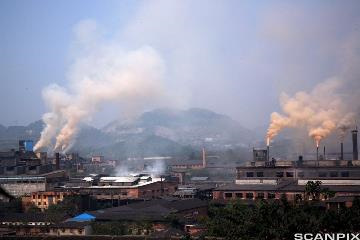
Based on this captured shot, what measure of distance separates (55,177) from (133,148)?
5870 cm

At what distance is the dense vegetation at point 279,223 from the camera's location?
12203 millimetres

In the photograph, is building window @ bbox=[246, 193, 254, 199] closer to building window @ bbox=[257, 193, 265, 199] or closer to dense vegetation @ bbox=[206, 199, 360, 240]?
building window @ bbox=[257, 193, 265, 199]

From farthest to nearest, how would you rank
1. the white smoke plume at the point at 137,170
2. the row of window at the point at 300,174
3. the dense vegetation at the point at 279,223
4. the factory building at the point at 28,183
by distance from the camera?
the white smoke plume at the point at 137,170, the factory building at the point at 28,183, the row of window at the point at 300,174, the dense vegetation at the point at 279,223

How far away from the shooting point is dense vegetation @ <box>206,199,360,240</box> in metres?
12.2

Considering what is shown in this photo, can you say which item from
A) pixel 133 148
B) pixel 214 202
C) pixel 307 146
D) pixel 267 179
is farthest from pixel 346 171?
pixel 133 148

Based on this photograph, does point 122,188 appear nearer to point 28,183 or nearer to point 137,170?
point 28,183

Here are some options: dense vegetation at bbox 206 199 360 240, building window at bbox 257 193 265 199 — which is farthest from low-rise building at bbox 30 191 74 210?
dense vegetation at bbox 206 199 360 240

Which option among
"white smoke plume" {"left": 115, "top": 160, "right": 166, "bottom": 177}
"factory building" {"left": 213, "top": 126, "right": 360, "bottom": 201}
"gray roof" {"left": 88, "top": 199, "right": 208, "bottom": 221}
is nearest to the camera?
"gray roof" {"left": 88, "top": 199, "right": 208, "bottom": 221}

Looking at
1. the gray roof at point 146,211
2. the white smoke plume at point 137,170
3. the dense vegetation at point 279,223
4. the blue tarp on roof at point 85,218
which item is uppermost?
the dense vegetation at point 279,223

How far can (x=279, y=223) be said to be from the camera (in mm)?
12516

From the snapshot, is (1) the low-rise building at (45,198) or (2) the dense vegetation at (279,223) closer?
(2) the dense vegetation at (279,223)

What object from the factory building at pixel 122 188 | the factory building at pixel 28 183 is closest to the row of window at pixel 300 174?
the factory building at pixel 122 188

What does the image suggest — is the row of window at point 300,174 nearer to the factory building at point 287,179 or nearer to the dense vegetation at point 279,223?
the factory building at point 287,179

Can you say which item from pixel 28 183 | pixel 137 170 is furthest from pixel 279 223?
pixel 137 170
